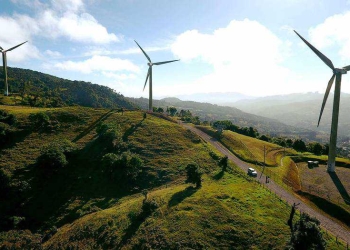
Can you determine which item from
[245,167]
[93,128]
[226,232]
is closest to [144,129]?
[93,128]

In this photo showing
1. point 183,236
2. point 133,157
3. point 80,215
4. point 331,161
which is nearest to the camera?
point 183,236

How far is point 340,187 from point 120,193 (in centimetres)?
6401

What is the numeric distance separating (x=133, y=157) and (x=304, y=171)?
62.2 meters

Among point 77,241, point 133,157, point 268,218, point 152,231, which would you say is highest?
point 133,157

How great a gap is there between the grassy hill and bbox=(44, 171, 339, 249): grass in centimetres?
20

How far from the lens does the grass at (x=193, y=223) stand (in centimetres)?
4541

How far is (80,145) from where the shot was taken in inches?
3684

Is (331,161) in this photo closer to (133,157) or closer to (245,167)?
(245,167)

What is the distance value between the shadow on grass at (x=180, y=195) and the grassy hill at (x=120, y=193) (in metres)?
0.25

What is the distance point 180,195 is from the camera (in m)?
61.1

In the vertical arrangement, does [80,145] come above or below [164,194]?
above

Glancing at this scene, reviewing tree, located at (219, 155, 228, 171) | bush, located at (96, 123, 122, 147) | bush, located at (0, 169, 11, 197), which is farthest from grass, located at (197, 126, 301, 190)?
bush, located at (0, 169, 11, 197)

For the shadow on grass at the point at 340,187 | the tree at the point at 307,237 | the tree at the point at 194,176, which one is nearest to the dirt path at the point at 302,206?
the shadow on grass at the point at 340,187

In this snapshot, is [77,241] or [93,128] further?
[93,128]
